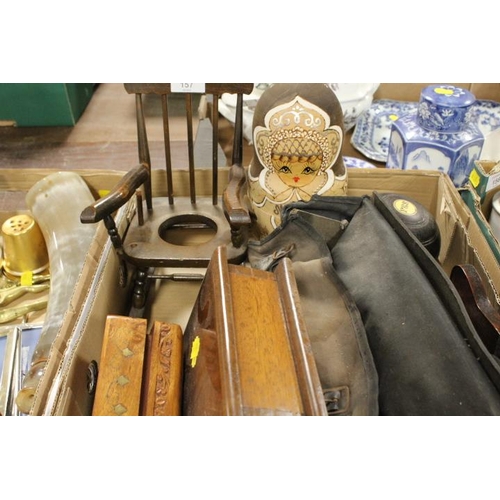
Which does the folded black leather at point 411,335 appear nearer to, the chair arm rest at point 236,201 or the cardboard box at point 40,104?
the chair arm rest at point 236,201

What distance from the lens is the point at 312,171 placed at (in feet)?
4.09

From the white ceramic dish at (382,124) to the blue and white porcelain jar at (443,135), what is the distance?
226mm

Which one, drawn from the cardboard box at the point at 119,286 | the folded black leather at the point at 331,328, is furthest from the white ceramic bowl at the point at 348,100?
the folded black leather at the point at 331,328

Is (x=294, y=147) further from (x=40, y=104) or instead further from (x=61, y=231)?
(x=40, y=104)

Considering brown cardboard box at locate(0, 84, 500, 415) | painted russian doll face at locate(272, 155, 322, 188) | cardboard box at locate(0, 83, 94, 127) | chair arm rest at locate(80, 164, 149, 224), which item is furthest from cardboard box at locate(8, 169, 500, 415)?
cardboard box at locate(0, 83, 94, 127)

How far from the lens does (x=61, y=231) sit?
133 centimetres

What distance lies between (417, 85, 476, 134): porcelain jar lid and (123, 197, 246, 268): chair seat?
0.69m

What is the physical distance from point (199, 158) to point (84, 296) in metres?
0.91

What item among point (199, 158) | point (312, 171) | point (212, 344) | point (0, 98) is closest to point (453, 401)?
point (212, 344)

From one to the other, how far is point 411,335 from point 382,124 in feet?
4.15

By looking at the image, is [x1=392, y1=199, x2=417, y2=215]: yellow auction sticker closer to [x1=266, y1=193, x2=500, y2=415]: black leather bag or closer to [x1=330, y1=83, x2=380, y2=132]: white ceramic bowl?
[x1=266, y1=193, x2=500, y2=415]: black leather bag

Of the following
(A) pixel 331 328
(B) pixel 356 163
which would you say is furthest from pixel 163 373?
(B) pixel 356 163

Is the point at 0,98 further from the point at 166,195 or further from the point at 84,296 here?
the point at 84,296

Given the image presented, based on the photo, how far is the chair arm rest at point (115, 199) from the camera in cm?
110
